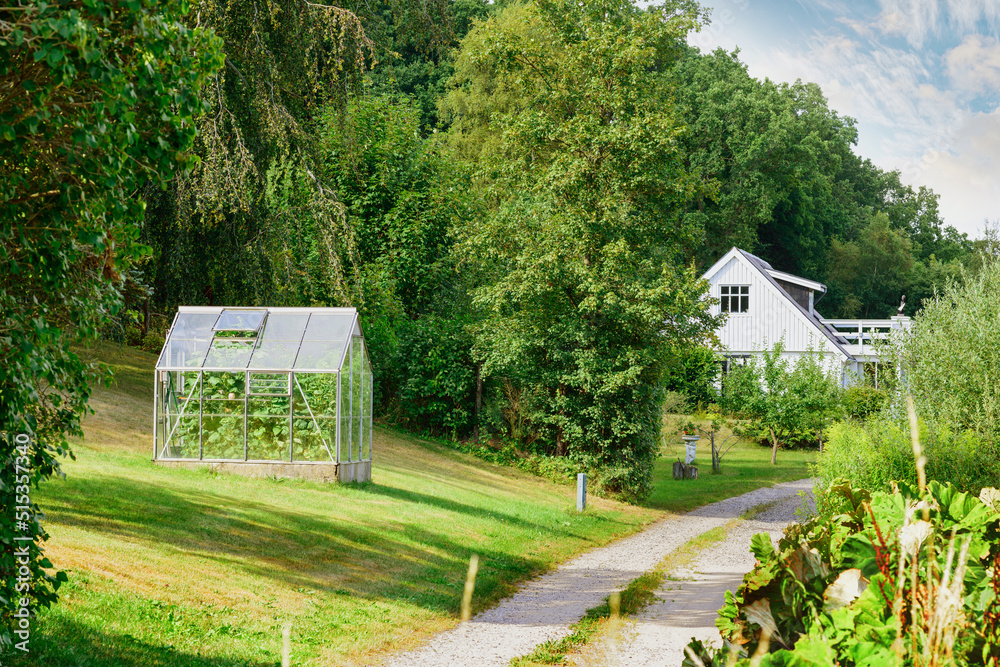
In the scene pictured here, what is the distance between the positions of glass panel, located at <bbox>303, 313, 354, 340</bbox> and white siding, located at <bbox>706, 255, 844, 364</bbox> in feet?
98.8

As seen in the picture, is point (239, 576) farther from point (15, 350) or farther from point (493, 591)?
point (15, 350)

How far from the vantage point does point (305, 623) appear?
9125mm

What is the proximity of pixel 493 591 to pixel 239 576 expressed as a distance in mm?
3576

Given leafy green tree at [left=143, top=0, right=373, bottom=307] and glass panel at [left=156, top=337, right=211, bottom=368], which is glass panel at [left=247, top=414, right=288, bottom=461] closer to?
glass panel at [left=156, top=337, right=211, bottom=368]

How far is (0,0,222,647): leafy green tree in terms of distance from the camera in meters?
4.75

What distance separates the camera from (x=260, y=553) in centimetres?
1133

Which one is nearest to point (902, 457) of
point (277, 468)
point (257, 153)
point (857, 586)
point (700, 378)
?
point (277, 468)

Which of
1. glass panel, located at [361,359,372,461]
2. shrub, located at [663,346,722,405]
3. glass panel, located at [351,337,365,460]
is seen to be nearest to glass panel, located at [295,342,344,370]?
glass panel, located at [351,337,365,460]

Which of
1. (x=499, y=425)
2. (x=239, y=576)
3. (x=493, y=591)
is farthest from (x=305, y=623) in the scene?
(x=499, y=425)

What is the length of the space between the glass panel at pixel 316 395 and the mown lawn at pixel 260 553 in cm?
158

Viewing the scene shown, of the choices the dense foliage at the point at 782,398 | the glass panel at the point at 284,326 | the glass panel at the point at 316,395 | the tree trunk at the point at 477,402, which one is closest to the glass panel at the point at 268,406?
the glass panel at the point at 316,395

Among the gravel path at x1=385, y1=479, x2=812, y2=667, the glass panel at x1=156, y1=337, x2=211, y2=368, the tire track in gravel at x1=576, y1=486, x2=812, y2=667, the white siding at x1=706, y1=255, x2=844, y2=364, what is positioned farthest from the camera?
the white siding at x1=706, y1=255, x2=844, y2=364

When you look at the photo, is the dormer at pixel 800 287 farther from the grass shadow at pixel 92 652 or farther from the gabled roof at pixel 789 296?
the grass shadow at pixel 92 652

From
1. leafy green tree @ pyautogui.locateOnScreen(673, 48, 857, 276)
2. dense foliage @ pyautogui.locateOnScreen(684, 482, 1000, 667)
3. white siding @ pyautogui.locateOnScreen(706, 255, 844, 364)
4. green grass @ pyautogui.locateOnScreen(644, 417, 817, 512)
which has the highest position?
leafy green tree @ pyautogui.locateOnScreen(673, 48, 857, 276)
